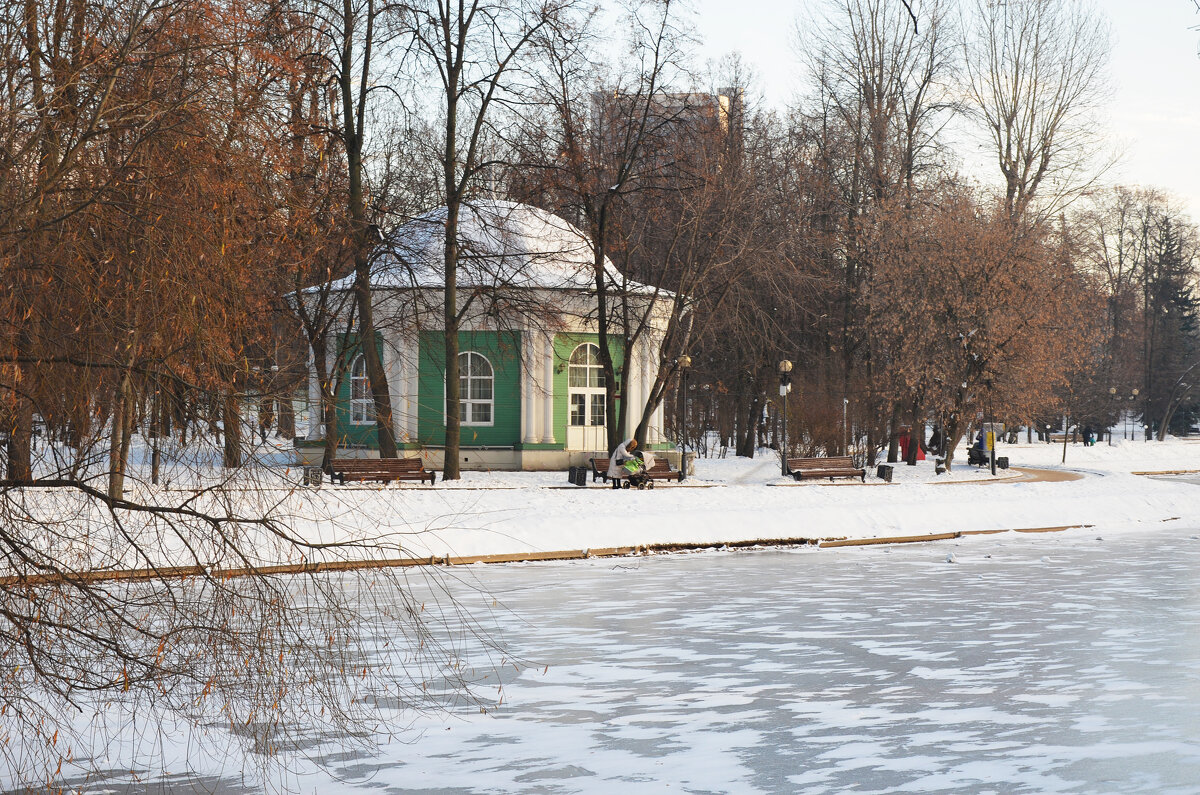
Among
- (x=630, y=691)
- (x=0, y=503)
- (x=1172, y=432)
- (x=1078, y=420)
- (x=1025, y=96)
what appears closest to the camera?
(x=0, y=503)

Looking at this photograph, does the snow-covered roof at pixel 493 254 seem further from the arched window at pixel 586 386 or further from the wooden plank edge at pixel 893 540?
the wooden plank edge at pixel 893 540

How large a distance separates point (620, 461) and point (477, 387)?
25.0 feet

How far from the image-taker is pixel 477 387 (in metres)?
32.9

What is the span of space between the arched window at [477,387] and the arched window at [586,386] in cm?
219

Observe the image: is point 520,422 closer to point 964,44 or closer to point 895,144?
point 895,144

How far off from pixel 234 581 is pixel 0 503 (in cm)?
119

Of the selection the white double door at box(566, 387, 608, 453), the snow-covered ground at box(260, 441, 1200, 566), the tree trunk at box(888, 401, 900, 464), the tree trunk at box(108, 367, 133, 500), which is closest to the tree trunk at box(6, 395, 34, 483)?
the tree trunk at box(108, 367, 133, 500)

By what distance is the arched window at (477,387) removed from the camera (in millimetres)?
32688

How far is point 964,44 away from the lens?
1813 inches

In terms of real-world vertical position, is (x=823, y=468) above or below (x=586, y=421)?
below

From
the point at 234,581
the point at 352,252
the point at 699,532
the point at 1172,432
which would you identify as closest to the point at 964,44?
the point at 352,252

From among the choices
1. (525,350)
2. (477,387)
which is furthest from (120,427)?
(477,387)

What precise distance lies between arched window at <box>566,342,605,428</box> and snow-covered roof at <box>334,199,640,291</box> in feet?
7.07

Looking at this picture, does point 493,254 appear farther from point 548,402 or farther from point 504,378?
point 548,402
